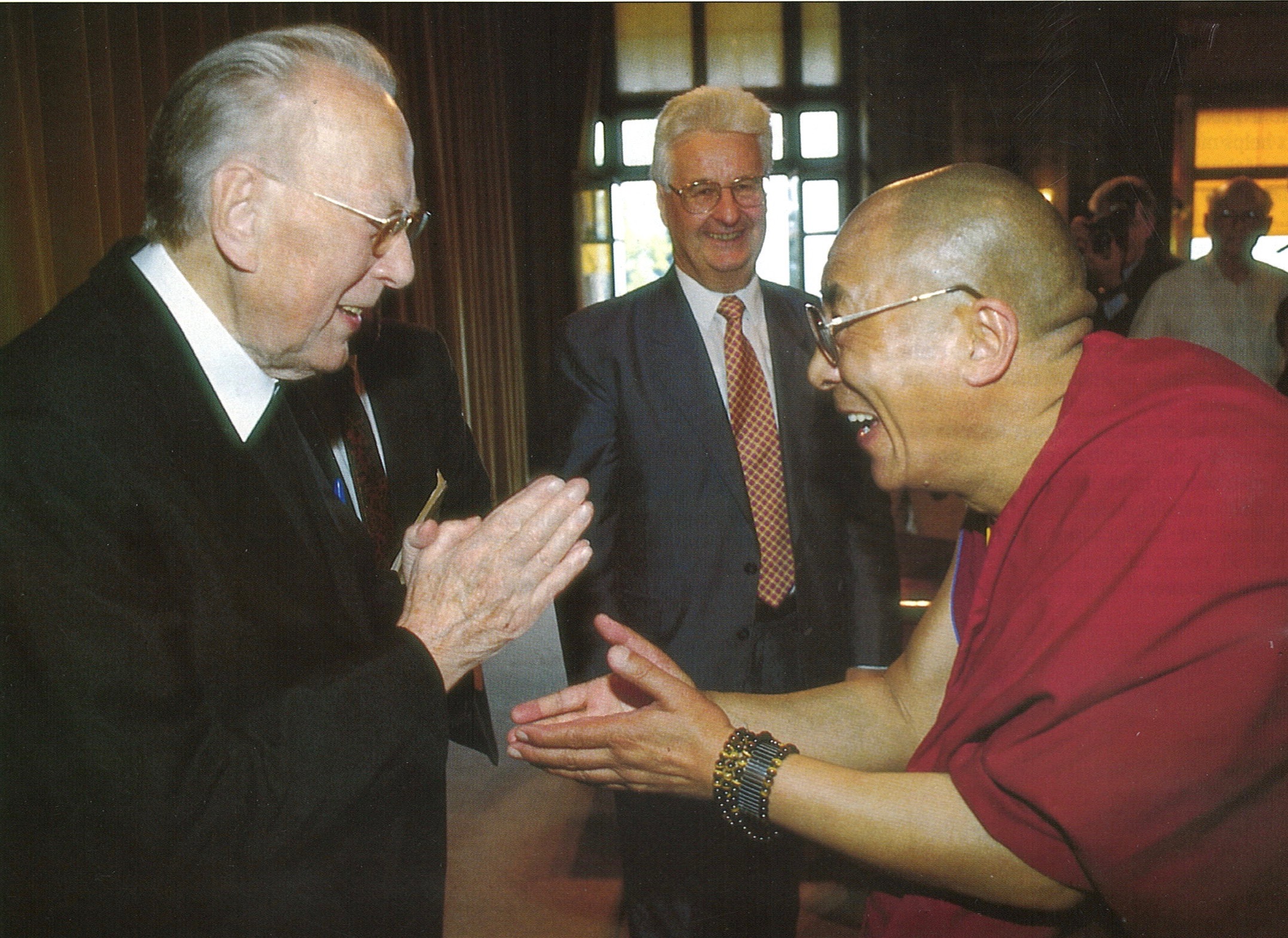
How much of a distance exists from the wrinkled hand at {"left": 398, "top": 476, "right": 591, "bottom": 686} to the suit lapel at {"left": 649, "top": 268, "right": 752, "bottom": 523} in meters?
0.86

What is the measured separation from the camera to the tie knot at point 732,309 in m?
2.16

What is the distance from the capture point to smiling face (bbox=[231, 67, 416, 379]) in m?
1.15

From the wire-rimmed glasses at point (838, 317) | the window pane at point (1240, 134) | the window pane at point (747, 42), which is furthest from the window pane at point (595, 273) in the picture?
the wire-rimmed glasses at point (838, 317)

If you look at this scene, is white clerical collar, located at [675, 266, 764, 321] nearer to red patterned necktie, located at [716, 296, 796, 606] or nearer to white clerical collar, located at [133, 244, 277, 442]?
red patterned necktie, located at [716, 296, 796, 606]

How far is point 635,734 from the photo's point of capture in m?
1.29

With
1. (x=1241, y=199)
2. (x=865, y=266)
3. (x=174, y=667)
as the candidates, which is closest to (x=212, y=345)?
(x=174, y=667)

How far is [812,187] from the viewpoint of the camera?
6293 mm

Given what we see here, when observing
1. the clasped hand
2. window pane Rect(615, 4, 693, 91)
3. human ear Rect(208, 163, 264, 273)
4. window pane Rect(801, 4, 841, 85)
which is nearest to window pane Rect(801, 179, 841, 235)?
window pane Rect(801, 4, 841, 85)

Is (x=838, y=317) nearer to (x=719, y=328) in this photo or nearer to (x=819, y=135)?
(x=719, y=328)

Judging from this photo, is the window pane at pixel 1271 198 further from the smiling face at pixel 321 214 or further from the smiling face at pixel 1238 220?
the smiling face at pixel 321 214

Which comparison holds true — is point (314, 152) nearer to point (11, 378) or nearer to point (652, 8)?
point (11, 378)

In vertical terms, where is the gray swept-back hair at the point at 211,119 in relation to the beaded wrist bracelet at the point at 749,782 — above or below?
above

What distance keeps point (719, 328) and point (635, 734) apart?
1.17 meters

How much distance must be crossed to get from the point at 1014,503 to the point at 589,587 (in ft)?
4.02
